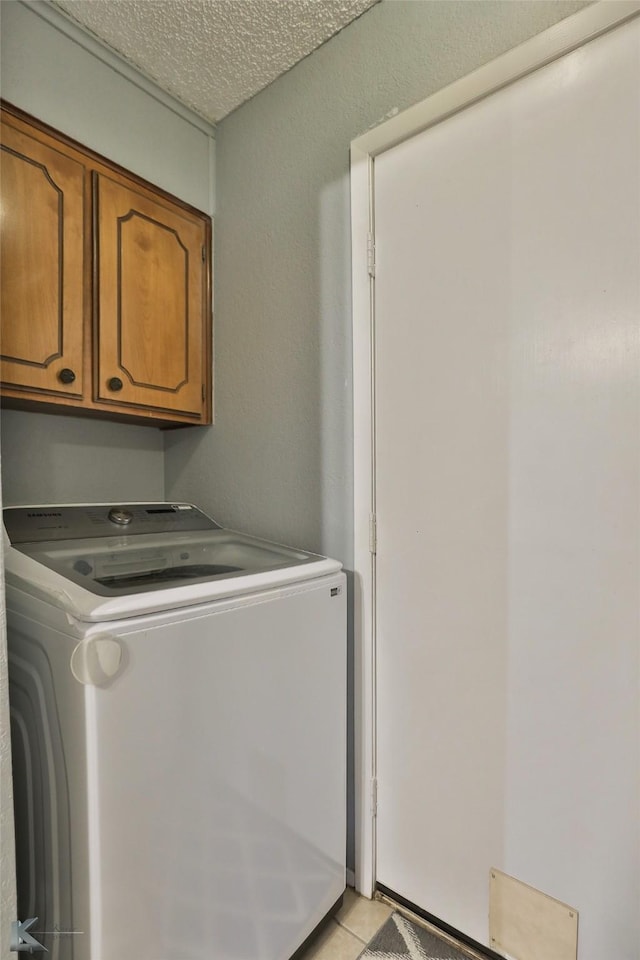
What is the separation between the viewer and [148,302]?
61.5 inches

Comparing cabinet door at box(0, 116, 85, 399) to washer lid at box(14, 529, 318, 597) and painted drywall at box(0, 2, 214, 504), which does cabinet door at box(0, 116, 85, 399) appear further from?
washer lid at box(14, 529, 318, 597)

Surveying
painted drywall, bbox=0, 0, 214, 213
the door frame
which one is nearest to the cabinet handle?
painted drywall, bbox=0, 0, 214, 213

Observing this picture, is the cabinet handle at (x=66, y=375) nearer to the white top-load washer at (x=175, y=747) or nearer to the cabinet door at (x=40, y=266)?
the cabinet door at (x=40, y=266)

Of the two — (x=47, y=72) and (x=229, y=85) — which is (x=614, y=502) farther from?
(x=47, y=72)

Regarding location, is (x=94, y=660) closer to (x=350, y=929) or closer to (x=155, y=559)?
(x=155, y=559)

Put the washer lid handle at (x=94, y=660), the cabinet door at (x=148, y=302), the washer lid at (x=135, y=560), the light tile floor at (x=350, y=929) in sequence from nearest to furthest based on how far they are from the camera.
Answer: the washer lid handle at (x=94, y=660) < the washer lid at (x=135, y=560) < the light tile floor at (x=350, y=929) < the cabinet door at (x=148, y=302)

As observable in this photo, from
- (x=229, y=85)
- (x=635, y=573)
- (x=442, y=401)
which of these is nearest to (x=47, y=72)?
(x=229, y=85)

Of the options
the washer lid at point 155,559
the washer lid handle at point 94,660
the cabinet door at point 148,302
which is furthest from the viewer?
the cabinet door at point 148,302

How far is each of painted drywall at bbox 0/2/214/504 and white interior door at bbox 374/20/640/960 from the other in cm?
80

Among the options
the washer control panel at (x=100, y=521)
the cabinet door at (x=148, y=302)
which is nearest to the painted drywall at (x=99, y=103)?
the cabinet door at (x=148, y=302)

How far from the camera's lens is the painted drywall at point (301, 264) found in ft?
4.15

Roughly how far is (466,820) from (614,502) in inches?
34.6

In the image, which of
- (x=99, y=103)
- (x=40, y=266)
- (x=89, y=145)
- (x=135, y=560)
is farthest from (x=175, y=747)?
(x=99, y=103)

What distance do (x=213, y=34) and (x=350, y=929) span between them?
2548 millimetres
